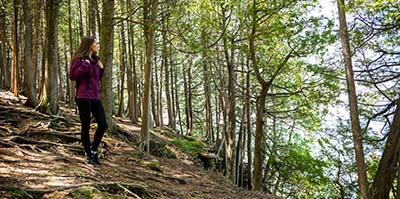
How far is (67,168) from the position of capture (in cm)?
524

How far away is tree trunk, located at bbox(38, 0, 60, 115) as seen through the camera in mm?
9688

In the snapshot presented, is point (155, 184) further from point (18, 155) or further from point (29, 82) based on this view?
point (29, 82)

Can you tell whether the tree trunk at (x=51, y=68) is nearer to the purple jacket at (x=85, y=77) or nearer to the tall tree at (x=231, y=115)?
the purple jacket at (x=85, y=77)

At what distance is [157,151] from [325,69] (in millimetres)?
5199

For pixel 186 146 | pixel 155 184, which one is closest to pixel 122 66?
pixel 186 146

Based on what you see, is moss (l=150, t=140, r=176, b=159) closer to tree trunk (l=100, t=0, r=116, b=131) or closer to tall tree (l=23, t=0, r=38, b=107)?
tree trunk (l=100, t=0, r=116, b=131)

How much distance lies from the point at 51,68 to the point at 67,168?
5.24 meters

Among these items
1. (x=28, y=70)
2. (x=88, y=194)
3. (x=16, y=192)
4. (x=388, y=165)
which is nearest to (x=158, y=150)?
(x=28, y=70)

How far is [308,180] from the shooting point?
18.6 metres

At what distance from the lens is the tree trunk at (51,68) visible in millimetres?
9688

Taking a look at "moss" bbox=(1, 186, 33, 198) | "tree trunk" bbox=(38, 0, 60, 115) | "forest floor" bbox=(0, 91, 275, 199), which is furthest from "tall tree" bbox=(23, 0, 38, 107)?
"moss" bbox=(1, 186, 33, 198)

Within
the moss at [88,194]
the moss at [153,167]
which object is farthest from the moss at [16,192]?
the moss at [153,167]

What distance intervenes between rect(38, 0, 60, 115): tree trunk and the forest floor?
577mm

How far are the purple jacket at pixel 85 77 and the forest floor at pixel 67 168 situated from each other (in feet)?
3.39
